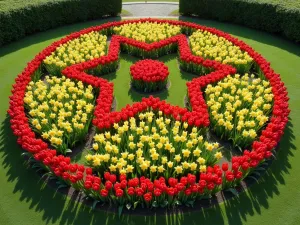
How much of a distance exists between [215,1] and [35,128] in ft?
42.4

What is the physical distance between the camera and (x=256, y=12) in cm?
1542

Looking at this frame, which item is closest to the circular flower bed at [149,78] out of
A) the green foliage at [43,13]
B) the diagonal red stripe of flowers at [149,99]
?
the diagonal red stripe of flowers at [149,99]

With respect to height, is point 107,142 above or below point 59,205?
above

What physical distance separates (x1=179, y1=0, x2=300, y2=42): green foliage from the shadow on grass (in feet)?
29.1

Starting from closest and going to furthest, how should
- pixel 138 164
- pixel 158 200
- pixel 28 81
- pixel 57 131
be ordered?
pixel 158 200 → pixel 138 164 → pixel 57 131 → pixel 28 81

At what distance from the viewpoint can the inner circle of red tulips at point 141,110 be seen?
610 cm

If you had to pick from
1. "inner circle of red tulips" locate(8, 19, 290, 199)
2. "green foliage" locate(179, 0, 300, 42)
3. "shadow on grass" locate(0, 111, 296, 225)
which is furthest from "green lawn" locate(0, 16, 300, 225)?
"green foliage" locate(179, 0, 300, 42)

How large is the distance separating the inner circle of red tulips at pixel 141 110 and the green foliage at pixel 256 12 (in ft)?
10.9

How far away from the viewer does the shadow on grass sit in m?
6.06

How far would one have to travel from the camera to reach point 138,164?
663cm

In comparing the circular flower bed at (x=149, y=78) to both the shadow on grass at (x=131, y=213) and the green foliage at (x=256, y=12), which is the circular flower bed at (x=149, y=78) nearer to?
the shadow on grass at (x=131, y=213)

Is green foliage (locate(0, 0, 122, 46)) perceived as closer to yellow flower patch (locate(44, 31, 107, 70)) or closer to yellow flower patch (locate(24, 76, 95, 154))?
yellow flower patch (locate(44, 31, 107, 70))

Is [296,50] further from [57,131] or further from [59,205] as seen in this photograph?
[59,205]

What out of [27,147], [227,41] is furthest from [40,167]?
[227,41]
